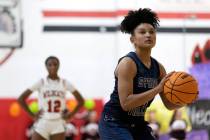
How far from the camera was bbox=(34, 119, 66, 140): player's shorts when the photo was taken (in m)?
7.09

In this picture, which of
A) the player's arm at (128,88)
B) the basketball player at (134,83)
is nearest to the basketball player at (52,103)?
the basketball player at (134,83)

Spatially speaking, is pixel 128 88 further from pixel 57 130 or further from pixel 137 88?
pixel 57 130

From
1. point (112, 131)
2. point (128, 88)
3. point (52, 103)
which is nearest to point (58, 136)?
point (52, 103)

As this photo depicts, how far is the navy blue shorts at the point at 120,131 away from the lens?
4.22 meters

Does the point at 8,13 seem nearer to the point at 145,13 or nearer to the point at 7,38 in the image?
the point at 7,38

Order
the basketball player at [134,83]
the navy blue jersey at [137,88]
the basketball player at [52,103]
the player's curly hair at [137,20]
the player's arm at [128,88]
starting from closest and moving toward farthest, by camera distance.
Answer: the player's arm at [128,88]
the basketball player at [134,83]
the navy blue jersey at [137,88]
the player's curly hair at [137,20]
the basketball player at [52,103]

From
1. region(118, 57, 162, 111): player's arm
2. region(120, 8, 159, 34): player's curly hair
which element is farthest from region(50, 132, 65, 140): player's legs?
region(118, 57, 162, 111): player's arm

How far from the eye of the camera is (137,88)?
421cm

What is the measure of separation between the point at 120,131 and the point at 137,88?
359 millimetres

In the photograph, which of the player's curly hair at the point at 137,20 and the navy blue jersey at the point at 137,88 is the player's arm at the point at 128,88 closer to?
the navy blue jersey at the point at 137,88

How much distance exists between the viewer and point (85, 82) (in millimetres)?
9234

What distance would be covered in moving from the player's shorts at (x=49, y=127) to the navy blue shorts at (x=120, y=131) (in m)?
2.84

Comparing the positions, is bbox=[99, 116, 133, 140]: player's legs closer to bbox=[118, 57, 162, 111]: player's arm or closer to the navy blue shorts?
the navy blue shorts

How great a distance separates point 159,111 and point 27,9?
9.17 feet
